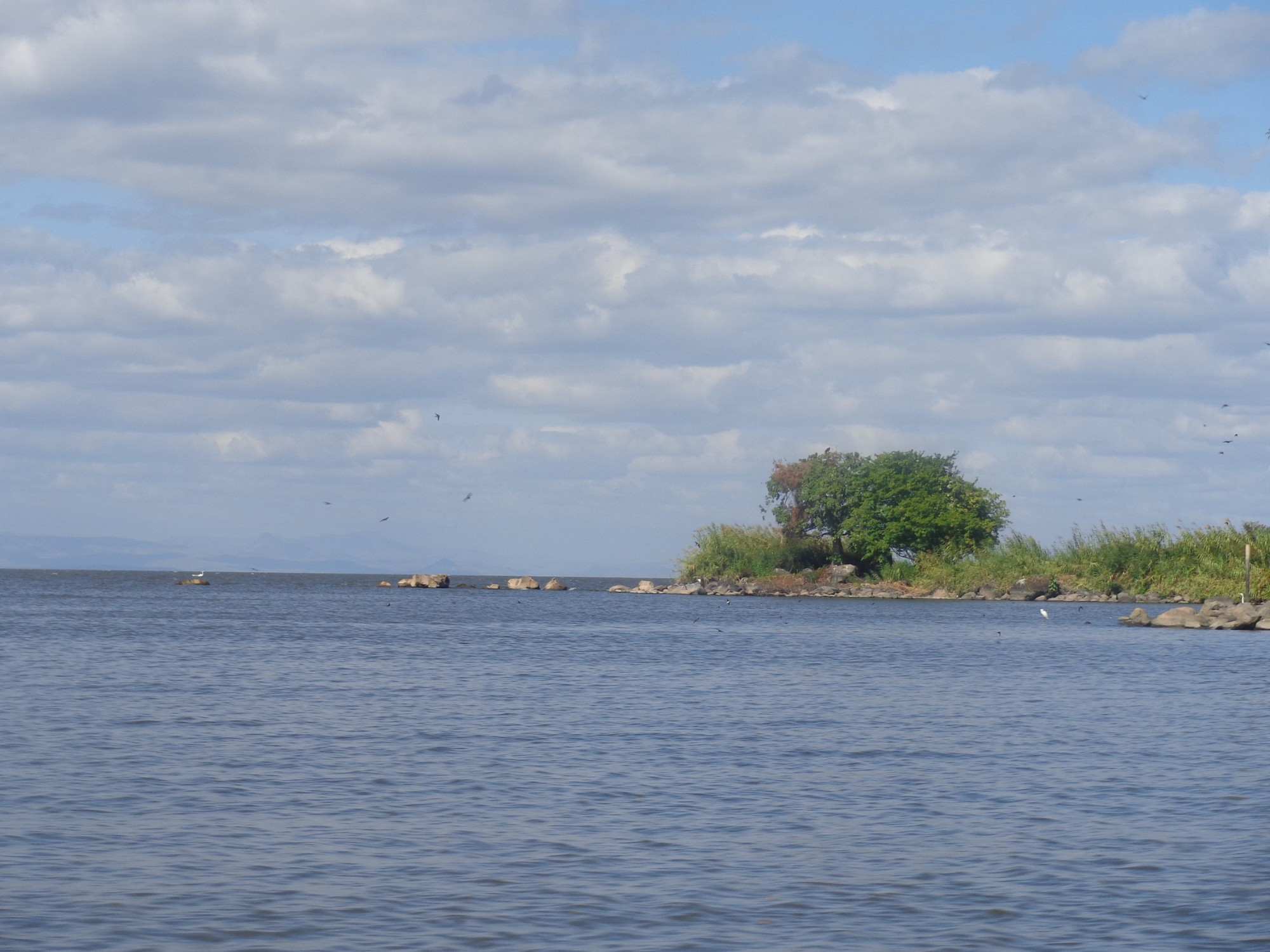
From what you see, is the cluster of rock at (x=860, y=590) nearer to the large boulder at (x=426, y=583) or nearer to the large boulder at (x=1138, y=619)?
the large boulder at (x=1138, y=619)

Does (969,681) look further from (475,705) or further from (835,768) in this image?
(835,768)

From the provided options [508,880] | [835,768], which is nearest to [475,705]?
[835,768]

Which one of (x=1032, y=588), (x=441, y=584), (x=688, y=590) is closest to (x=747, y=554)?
(x=688, y=590)

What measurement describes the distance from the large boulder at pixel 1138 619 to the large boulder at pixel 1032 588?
28410 mm

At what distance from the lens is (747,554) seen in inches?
4968

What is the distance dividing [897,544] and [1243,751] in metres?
88.7

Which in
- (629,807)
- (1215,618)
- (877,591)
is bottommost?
(629,807)

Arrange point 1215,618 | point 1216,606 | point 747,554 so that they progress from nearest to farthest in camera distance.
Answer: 1. point 1215,618
2. point 1216,606
3. point 747,554

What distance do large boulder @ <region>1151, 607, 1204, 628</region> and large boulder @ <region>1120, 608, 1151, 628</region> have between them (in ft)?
1.14

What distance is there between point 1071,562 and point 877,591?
17778 mm

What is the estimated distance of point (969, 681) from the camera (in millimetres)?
41469

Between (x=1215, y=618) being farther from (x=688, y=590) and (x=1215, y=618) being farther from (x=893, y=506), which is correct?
(x=688, y=590)

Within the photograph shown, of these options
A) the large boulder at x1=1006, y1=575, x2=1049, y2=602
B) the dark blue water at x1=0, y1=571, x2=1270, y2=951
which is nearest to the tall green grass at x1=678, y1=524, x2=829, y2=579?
the large boulder at x1=1006, y1=575, x2=1049, y2=602

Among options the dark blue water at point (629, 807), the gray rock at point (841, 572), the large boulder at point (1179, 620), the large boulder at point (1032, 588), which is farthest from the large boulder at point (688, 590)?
the dark blue water at point (629, 807)
